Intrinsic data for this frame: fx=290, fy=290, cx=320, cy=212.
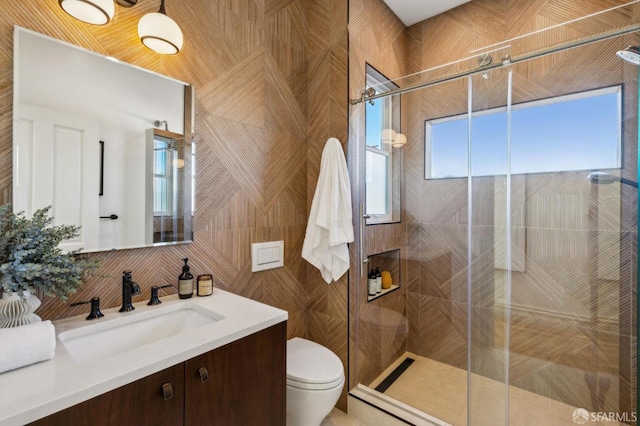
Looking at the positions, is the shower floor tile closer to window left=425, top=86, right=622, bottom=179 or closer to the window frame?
window left=425, top=86, right=622, bottom=179

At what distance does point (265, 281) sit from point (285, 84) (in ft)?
4.30

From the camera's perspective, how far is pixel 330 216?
69.7 inches

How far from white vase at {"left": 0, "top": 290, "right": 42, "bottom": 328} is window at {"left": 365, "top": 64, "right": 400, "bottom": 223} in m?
1.72

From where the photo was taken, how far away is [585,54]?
5.64 feet

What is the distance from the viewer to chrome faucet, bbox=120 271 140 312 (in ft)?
3.95

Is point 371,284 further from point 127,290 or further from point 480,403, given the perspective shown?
point 127,290

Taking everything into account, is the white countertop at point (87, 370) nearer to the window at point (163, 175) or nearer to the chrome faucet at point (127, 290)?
the chrome faucet at point (127, 290)

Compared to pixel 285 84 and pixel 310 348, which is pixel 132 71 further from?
pixel 310 348

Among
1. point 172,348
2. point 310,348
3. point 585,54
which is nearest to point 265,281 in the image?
point 310,348

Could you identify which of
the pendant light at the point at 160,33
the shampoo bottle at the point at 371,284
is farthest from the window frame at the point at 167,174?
the shampoo bottle at the point at 371,284

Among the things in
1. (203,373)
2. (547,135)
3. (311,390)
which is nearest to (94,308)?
(203,373)

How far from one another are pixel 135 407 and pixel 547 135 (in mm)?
2457

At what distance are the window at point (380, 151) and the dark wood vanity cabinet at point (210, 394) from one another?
1.21m

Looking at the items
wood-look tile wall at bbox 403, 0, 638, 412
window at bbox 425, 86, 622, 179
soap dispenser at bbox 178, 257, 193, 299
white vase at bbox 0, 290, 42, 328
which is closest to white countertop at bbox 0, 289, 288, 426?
white vase at bbox 0, 290, 42, 328
